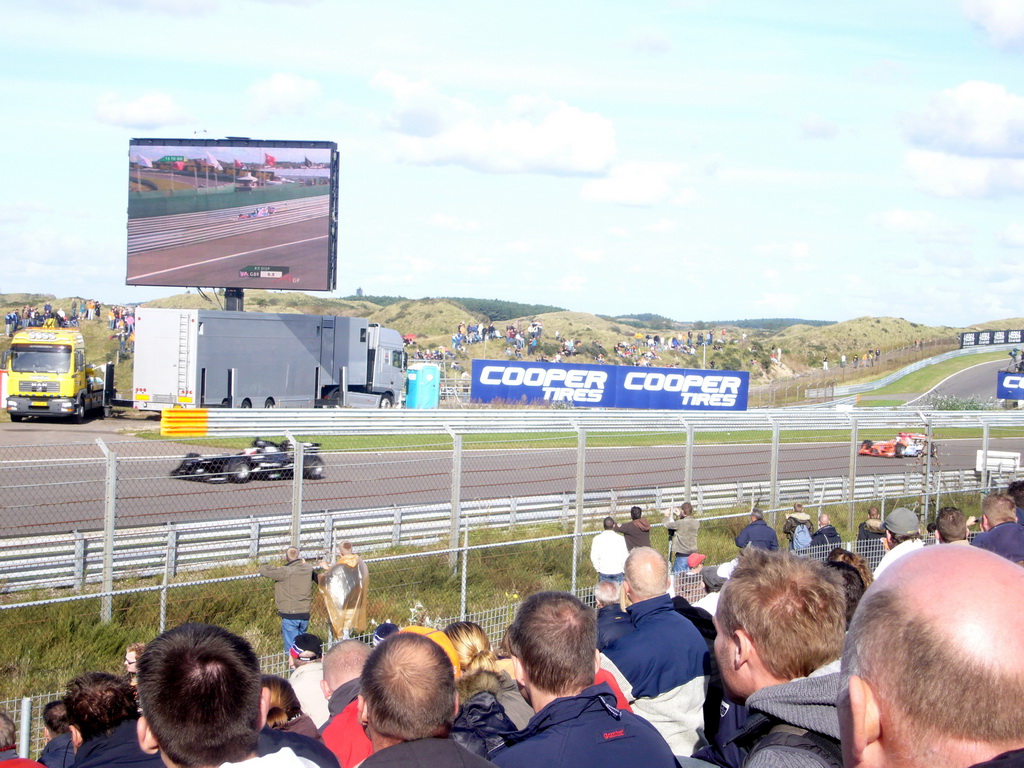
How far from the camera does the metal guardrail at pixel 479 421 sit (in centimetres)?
1045

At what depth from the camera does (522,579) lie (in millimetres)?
11211

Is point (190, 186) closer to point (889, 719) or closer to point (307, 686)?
point (307, 686)

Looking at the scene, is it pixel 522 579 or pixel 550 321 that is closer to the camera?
pixel 522 579

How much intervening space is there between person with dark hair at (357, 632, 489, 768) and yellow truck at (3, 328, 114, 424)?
29.2m

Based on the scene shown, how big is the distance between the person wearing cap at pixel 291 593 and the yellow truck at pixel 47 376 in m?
23.2

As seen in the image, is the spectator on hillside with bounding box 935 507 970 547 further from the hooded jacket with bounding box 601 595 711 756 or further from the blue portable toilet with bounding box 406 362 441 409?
the blue portable toilet with bounding box 406 362 441 409

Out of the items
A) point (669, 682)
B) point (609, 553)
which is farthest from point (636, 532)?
point (669, 682)

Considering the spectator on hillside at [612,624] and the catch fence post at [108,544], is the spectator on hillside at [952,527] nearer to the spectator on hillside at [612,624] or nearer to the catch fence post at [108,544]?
the spectator on hillside at [612,624]

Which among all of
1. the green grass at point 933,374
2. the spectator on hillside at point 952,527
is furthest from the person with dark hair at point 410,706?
the green grass at point 933,374

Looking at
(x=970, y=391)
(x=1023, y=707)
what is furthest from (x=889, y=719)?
(x=970, y=391)

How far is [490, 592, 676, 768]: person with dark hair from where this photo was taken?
Answer: 9.77 ft

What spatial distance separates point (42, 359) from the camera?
29.2m

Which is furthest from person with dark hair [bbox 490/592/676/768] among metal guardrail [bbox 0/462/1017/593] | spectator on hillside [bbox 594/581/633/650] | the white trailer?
the white trailer

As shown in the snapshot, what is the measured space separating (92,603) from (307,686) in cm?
502
